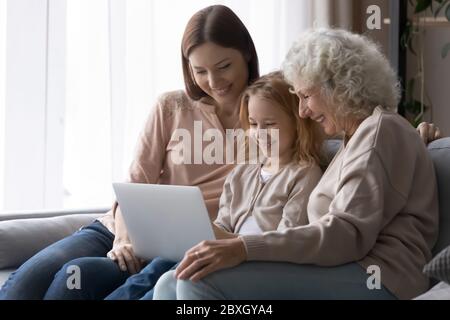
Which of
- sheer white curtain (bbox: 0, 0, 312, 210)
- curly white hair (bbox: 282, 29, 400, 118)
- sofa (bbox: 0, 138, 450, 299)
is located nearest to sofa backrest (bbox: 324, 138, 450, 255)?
sofa (bbox: 0, 138, 450, 299)

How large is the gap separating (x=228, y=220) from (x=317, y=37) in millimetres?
544

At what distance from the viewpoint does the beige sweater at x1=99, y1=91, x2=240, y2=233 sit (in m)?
2.34

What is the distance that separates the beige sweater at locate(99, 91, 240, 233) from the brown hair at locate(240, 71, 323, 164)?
0.26 metres

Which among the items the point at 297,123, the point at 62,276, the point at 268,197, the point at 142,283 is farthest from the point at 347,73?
the point at 62,276

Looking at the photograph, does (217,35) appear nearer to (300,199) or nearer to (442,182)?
(300,199)

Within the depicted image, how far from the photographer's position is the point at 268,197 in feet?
6.85

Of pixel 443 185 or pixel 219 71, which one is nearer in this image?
pixel 443 185

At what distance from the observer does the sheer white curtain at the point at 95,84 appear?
315 centimetres

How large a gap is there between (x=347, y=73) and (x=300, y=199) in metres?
0.34


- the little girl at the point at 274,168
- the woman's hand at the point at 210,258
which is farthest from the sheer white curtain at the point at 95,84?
the woman's hand at the point at 210,258

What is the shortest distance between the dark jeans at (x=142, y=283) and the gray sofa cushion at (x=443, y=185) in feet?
2.03

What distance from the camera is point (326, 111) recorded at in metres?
1.92

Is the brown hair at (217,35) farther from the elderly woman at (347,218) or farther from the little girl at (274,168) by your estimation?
the elderly woman at (347,218)

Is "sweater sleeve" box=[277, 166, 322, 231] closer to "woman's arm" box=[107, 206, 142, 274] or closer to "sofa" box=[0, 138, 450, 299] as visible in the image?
"sofa" box=[0, 138, 450, 299]
